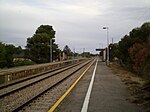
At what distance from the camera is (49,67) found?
161 ft

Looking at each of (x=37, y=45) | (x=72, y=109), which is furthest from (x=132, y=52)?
(x=37, y=45)

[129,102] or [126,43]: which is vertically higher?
[126,43]

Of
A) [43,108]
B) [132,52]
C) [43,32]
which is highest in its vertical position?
[43,32]

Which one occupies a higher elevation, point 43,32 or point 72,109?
point 43,32

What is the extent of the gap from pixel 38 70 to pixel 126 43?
18507 mm

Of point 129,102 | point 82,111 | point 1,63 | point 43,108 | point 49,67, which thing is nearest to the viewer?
point 82,111

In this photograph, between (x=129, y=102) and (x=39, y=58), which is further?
(x=39, y=58)

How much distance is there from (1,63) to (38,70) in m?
38.6

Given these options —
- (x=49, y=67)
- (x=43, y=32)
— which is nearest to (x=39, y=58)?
(x=43, y=32)

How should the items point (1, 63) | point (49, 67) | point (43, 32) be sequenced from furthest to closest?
point (43, 32), point (1, 63), point (49, 67)

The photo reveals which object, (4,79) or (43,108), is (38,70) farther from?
(43,108)

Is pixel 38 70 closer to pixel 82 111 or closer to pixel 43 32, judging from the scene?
pixel 82 111

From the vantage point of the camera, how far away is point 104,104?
36.4 feet

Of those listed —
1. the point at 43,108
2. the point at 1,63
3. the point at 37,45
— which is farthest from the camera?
the point at 37,45
